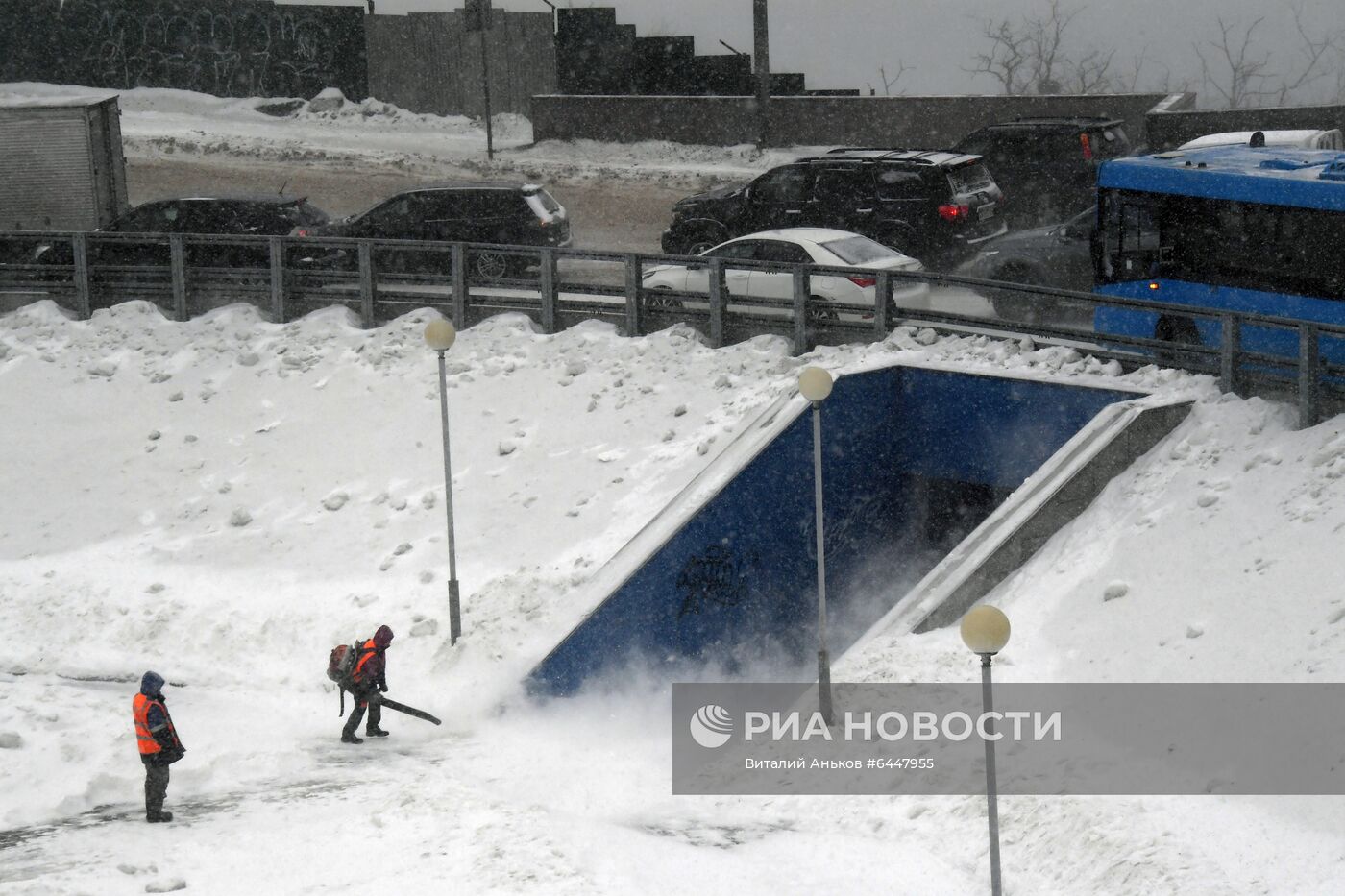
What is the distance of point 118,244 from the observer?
72.3ft

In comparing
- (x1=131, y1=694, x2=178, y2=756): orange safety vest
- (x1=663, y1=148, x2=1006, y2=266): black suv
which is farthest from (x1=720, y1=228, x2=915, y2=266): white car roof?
(x1=131, y1=694, x2=178, y2=756): orange safety vest

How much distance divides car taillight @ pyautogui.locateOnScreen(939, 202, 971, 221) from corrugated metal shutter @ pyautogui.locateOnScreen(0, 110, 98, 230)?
44.8 ft

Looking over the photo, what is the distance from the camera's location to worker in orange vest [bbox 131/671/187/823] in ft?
34.7

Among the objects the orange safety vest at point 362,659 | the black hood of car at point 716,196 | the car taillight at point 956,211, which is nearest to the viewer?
the orange safety vest at point 362,659

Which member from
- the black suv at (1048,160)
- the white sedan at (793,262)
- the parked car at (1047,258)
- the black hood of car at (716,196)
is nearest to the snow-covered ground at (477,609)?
the white sedan at (793,262)

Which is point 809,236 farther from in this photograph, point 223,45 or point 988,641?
point 223,45

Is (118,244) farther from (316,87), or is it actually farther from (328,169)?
(316,87)

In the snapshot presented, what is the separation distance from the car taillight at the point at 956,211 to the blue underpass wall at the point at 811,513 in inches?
226

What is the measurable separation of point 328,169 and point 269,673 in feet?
70.7

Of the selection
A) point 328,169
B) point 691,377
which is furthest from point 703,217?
point 328,169

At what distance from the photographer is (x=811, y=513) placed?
588 inches

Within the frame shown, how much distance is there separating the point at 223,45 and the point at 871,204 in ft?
88.8

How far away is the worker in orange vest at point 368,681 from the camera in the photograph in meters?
12.5

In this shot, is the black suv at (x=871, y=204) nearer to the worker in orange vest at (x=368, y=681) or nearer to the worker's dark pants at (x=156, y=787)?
the worker in orange vest at (x=368, y=681)
